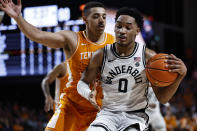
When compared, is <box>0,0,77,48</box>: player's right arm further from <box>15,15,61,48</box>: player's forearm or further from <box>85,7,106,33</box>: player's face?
<box>85,7,106,33</box>: player's face

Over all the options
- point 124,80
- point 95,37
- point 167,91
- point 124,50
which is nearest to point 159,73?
point 167,91

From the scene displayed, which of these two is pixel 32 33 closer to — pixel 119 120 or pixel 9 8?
pixel 9 8

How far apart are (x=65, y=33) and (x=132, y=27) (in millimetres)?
829

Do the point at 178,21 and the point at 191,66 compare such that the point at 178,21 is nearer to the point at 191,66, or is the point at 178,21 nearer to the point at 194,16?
the point at 194,16

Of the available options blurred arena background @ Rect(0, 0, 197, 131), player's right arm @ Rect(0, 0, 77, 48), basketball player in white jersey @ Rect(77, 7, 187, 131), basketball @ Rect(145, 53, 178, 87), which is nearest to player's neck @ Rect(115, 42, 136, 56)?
basketball player in white jersey @ Rect(77, 7, 187, 131)

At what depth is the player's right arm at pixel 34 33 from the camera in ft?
9.66

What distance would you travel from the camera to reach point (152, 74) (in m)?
2.92

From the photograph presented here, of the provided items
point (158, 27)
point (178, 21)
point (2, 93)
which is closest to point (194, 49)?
point (178, 21)

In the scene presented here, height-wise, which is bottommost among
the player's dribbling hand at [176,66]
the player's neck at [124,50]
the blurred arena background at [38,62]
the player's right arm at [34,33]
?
the blurred arena background at [38,62]

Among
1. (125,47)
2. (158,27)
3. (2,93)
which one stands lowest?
(2,93)

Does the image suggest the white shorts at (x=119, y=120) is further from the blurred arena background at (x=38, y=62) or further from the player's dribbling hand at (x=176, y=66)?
the blurred arena background at (x=38, y=62)

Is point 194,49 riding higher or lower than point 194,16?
lower

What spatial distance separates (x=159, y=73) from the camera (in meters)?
2.88

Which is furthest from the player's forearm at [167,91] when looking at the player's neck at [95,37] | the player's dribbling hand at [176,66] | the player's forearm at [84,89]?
the player's neck at [95,37]
